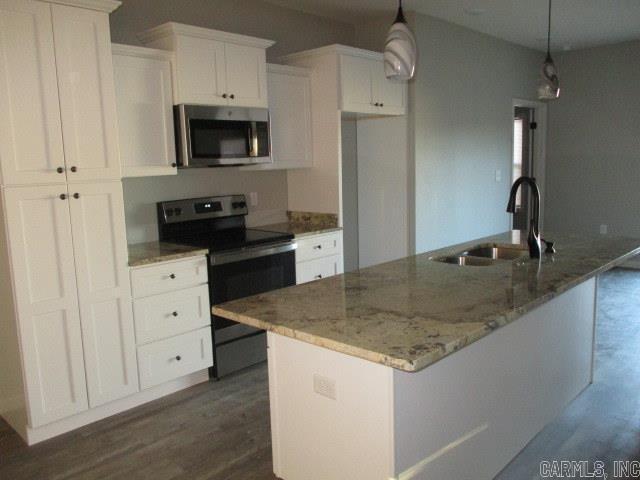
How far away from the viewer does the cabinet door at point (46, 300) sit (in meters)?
2.66

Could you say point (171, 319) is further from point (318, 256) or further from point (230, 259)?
point (318, 256)

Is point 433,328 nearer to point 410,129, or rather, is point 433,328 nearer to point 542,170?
point 410,129

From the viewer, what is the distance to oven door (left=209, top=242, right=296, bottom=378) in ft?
11.4

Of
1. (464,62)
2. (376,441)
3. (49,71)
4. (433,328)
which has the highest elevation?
(464,62)

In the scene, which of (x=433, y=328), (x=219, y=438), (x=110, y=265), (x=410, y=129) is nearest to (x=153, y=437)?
(x=219, y=438)

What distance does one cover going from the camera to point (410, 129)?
482 centimetres

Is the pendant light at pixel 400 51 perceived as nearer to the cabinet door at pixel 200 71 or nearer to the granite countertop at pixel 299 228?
the cabinet door at pixel 200 71

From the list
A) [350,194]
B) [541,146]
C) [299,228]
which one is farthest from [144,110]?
[541,146]

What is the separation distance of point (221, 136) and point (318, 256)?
1125 millimetres

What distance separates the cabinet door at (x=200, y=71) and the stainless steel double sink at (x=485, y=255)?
174 cm

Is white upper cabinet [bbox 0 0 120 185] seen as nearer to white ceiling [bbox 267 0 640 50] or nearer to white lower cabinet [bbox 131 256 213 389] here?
white lower cabinet [bbox 131 256 213 389]

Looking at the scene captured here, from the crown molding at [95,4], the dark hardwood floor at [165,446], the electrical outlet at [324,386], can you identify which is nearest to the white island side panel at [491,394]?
the electrical outlet at [324,386]

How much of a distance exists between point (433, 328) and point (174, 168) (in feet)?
7.33

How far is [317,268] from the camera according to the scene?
4.09 m
